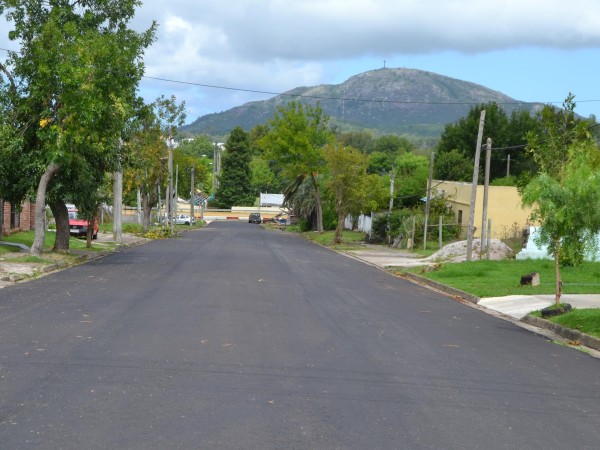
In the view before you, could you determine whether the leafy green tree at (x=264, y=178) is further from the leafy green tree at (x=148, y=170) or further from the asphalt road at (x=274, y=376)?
the asphalt road at (x=274, y=376)

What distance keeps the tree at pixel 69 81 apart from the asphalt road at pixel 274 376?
32.4 feet

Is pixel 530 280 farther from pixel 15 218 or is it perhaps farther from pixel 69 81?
pixel 15 218

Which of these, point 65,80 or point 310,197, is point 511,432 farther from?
point 310,197

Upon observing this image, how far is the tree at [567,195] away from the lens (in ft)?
50.3

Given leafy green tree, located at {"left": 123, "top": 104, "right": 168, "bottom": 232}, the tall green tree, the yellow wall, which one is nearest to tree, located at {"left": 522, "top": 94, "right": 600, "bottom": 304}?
the yellow wall

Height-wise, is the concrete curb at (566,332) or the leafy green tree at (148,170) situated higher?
the leafy green tree at (148,170)

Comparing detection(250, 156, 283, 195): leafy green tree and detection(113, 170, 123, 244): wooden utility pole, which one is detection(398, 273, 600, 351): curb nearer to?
detection(113, 170, 123, 244): wooden utility pole

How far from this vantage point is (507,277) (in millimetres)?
25984

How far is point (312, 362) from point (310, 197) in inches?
2519

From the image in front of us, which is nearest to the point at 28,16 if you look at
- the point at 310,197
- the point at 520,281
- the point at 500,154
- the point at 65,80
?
the point at 65,80

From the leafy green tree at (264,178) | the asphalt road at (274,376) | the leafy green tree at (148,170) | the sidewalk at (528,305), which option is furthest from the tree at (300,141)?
the leafy green tree at (264,178)

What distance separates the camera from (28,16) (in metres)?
29.3

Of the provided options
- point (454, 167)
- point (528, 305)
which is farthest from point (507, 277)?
point (454, 167)

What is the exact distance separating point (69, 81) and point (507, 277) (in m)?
15.1
